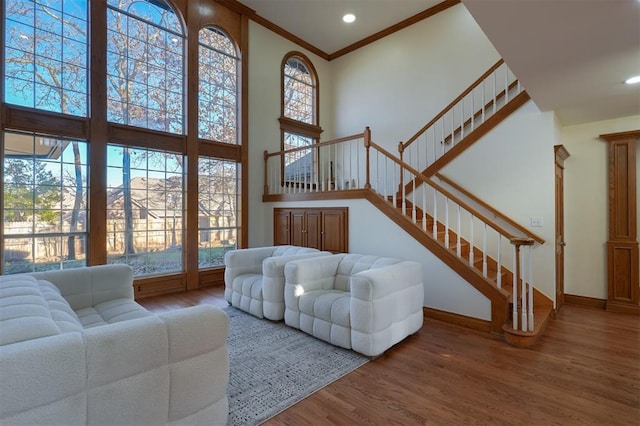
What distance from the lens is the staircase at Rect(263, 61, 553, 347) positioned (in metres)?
3.25

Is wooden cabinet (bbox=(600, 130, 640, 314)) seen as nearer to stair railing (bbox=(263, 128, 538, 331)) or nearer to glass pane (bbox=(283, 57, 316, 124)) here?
stair railing (bbox=(263, 128, 538, 331))

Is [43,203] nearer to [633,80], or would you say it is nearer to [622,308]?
[633,80]

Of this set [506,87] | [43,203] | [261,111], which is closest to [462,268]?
[506,87]

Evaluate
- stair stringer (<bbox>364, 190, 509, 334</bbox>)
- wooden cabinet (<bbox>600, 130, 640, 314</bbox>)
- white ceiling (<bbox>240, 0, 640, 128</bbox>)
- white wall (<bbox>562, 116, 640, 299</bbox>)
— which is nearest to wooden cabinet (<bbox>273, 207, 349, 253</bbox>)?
stair stringer (<bbox>364, 190, 509, 334</bbox>)

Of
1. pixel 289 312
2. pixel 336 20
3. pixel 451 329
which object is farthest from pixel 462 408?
→ pixel 336 20

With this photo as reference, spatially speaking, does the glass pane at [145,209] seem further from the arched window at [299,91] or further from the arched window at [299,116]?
the arched window at [299,91]

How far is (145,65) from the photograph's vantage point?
15.7ft

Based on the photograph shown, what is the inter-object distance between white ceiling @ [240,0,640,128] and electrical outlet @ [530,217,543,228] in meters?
1.30

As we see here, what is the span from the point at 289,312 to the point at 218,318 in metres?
1.79

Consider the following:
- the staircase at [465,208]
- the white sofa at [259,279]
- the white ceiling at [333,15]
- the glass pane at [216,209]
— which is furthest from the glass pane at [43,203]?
the white ceiling at [333,15]

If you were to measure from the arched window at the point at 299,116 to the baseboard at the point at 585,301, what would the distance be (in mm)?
4572

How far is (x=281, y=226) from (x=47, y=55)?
396 cm

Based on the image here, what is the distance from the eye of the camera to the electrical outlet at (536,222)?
3898mm

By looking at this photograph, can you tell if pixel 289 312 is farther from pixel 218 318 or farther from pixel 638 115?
pixel 638 115
